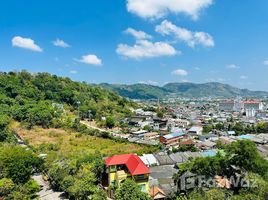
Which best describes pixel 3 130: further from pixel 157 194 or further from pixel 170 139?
pixel 157 194

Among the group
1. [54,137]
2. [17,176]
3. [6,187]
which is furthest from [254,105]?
[6,187]

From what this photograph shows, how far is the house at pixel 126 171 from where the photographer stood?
50.1ft

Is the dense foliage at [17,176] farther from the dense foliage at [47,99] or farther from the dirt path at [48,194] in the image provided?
the dense foliage at [47,99]

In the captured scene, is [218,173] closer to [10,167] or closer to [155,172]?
[155,172]

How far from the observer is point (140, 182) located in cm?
1535

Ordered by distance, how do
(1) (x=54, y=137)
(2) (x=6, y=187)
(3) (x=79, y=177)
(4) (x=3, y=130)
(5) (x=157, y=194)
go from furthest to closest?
(1) (x=54, y=137)
(4) (x=3, y=130)
(3) (x=79, y=177)
(5) (x=157, y=194)
(2) (x=6, y=187)

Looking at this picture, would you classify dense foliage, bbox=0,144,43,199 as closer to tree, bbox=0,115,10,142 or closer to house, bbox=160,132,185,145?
tree, bbox=0,115,10,142

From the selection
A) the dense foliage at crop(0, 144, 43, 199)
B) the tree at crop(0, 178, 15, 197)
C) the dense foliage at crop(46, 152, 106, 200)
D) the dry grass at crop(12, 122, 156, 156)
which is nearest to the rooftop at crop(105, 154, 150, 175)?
the dense foliage at crop(46, 152, 106, 200)

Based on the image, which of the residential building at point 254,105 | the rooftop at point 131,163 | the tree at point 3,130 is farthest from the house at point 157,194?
A: the residential building at point 254,105

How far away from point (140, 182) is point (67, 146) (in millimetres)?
16099

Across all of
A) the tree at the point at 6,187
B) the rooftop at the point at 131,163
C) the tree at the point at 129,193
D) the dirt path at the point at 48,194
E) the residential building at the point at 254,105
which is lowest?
the dirt path at the point at 48,194

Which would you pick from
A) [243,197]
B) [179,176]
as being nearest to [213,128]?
[179,176]

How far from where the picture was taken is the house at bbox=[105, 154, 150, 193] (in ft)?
50.1

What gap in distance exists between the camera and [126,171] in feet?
51.7
